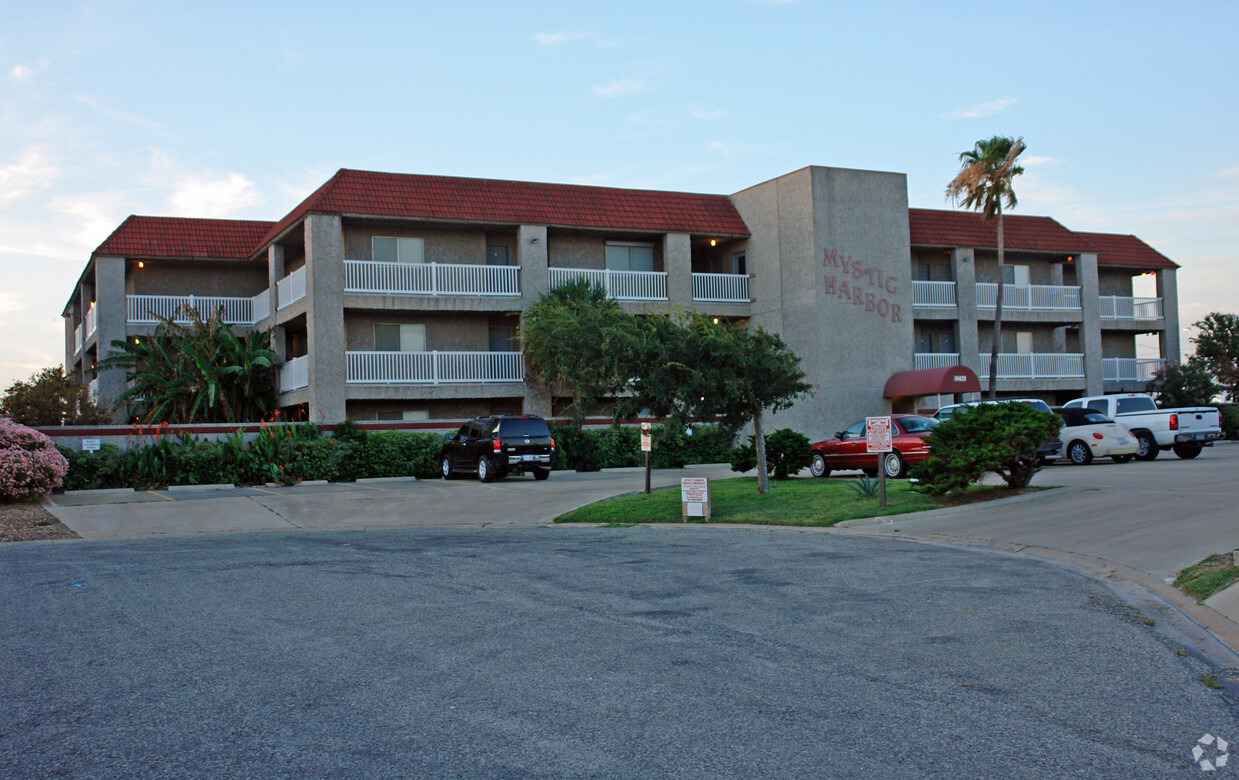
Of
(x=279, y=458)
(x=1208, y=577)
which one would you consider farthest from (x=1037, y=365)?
(x=1208, y=577)

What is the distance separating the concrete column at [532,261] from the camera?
1286 inches

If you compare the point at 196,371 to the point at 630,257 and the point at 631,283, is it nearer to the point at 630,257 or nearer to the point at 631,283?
the point at 631,283

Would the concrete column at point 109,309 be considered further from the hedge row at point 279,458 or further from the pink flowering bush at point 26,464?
the pink flowering bush at point 26,464

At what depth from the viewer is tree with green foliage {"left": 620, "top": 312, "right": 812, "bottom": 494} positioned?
689 inches

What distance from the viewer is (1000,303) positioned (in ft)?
123

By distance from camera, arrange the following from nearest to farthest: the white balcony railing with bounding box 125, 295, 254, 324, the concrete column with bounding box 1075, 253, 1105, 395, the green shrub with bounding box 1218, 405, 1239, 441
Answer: the white balcony railing with bounding box 125, 295, 254, 324
the green shrub with bounding box 1218, 405, 1239, 441
the concrete column with bounding box 1075, 253, 1105, 395

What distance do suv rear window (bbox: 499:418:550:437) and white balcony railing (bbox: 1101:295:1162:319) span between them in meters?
28.2

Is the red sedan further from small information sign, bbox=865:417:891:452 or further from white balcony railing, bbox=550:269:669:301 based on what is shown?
white balcony railing, bbox=550:269:669:301

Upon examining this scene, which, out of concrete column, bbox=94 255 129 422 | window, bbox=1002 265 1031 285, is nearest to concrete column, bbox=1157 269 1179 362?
window, bbox=1002 265 1031 285

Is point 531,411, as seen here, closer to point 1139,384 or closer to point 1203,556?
point 1203,556

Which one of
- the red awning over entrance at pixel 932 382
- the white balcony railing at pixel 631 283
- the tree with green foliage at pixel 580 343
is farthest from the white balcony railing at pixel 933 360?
the tree with green foliage at pixel 580 343

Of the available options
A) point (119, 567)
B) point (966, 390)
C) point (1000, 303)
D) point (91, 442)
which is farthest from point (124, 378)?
point (1000, 303)

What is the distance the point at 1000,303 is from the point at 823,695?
113 ft

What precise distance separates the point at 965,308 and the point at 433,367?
20682 mm
